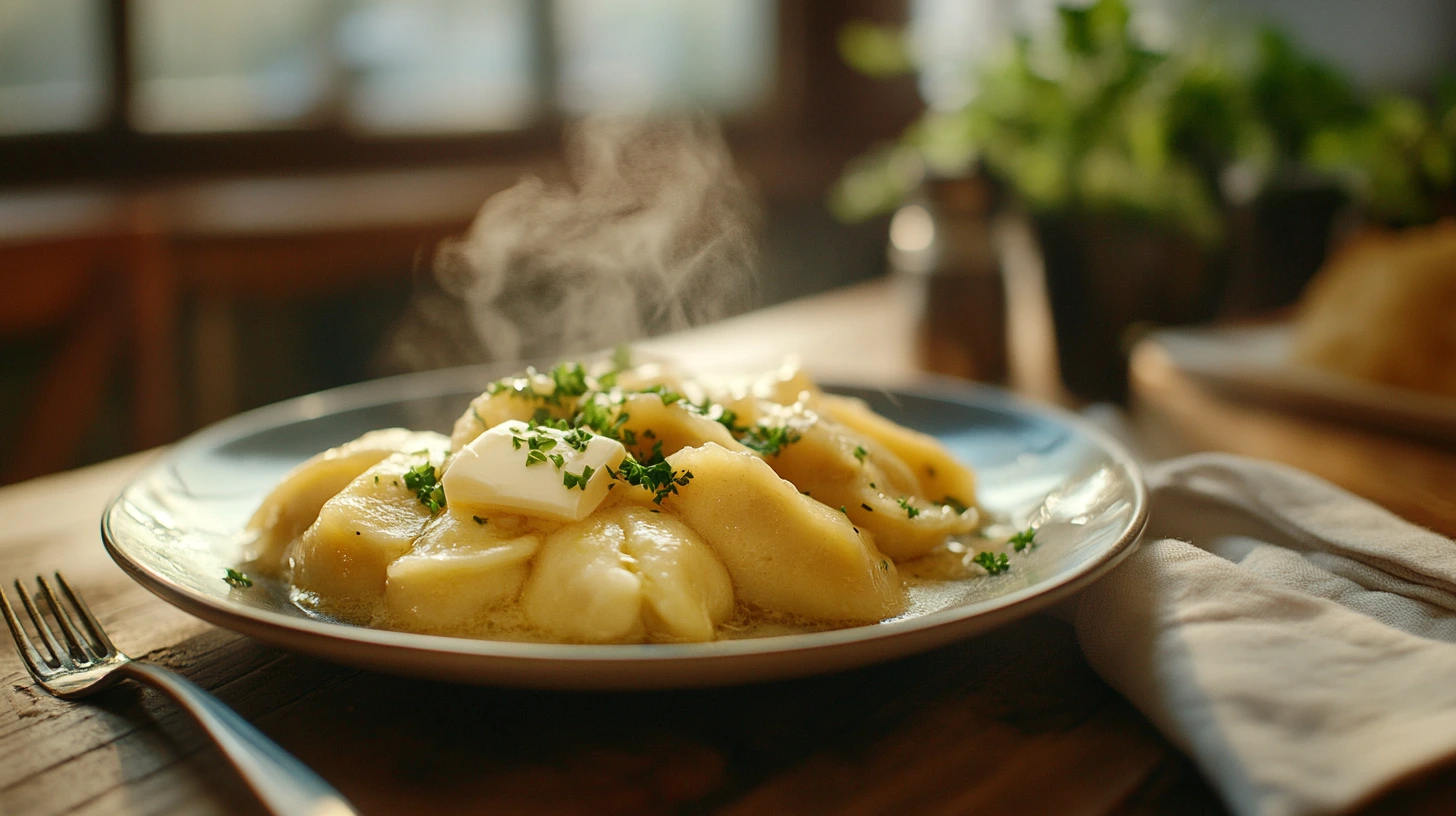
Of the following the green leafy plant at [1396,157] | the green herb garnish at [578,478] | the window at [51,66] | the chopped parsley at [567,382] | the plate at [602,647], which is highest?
the window at [51,66]

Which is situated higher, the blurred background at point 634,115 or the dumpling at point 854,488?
the blurred background at point 634,115

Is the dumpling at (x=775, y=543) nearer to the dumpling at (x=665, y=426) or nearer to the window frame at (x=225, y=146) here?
the dumpling at (x=665, y=426)

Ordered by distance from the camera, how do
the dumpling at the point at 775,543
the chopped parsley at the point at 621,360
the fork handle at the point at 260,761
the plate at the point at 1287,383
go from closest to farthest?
1. the fork handle at the point at 260,761
2. the dumpling at the point at 775,543
3. the chopped parsley at the point at 621,360
4. the plate at the point at 1287,383

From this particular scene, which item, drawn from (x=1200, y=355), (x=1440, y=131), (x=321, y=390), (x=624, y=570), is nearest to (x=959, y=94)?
(x=1200, y=355)

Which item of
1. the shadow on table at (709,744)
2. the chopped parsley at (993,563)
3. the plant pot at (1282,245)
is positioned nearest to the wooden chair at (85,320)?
the shadow on table at (709,744)

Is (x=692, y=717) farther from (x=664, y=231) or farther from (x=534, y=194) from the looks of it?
(x=534, y=194)

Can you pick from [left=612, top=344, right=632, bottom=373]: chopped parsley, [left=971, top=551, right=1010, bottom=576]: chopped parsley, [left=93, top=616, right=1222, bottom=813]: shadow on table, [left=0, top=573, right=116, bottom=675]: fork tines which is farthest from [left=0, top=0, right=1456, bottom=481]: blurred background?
[left=0, top=573, right=116, bottom=675]: fork tines

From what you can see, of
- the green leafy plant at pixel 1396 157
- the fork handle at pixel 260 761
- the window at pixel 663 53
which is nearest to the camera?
the fork handle at pixel 260 761

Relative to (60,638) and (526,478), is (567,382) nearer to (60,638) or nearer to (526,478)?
(526,478)
